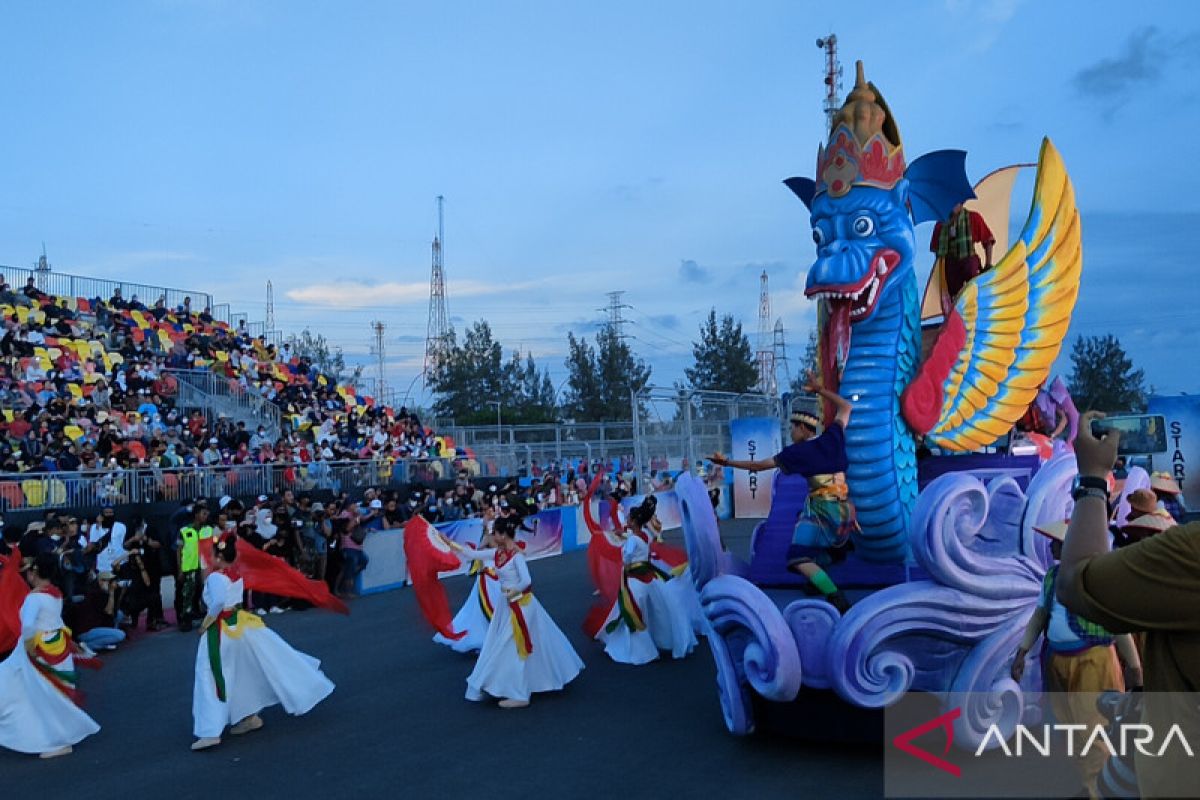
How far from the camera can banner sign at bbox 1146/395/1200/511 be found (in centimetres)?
1872

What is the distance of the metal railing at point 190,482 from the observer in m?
14.7

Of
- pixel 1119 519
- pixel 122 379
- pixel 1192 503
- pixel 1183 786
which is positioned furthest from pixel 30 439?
pixel 1192 503

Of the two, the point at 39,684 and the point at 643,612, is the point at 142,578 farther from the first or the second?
the point at 643,612

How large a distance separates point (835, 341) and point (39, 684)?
6.24 meters

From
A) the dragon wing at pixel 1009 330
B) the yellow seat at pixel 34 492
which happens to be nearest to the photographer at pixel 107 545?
the yellow seat at pixel 34 492

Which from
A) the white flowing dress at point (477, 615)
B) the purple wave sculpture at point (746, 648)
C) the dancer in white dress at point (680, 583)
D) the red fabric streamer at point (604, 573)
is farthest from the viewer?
the red fabric streamer at point (604, 573)

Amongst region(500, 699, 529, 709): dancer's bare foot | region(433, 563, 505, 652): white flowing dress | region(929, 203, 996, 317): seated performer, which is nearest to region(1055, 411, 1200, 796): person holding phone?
region(500, 699, 529, 709): dancer's bare foot

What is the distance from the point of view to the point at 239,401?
23.5 meters

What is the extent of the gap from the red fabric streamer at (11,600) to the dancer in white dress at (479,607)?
147 inches

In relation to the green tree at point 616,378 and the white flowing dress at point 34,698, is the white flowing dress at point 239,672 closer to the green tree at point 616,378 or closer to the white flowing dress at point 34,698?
the white flowing dress at point 34,698

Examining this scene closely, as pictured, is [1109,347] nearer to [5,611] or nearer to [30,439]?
[30,439]

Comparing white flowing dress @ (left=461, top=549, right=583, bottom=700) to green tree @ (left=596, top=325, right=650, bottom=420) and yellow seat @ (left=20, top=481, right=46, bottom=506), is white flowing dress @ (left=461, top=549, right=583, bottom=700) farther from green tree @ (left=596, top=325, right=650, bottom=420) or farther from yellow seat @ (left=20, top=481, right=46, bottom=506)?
green tree @ (left=596, top=325, right=650, bottom=420)

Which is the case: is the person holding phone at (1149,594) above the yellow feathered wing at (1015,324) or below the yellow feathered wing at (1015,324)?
below

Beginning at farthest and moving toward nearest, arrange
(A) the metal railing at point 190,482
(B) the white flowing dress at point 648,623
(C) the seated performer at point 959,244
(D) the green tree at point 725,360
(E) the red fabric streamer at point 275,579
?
(D) the green tree at point 725,360 → (A) the metal railing at point 190,482 → (B) the white flowing dress at point 648,623 → (C) the seated performer at point 959,244 → (E) the red fabric streamer at point 275,579
